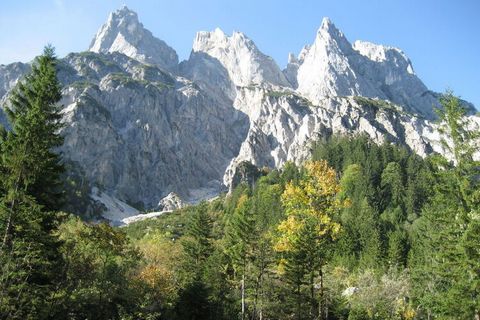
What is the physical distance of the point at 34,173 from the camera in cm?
2936

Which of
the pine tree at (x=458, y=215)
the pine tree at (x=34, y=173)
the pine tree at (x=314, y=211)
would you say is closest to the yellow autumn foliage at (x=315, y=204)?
the pine tree at (x=314, y=211)

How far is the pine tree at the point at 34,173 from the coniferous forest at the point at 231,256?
0.09m

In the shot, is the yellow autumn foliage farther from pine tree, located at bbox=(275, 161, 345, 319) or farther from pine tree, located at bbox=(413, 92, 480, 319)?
pine tree, located at bbox=(413, 92, 480, 319)

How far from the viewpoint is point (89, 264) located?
135 feet

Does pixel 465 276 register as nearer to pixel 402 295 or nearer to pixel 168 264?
pixel 402 295

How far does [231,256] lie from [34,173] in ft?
90.1

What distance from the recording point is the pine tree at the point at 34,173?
27.1 m

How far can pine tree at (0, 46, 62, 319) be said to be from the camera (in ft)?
89.0

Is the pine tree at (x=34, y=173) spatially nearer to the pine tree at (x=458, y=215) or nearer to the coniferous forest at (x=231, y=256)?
the coniferous forest at (x=231, y=256)

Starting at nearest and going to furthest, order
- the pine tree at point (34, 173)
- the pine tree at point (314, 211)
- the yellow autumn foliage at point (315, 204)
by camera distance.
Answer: the pine tree at point (34, 173) < the yellow autumn foliage at point (315, 204) < the pine tree at point (314, 211)

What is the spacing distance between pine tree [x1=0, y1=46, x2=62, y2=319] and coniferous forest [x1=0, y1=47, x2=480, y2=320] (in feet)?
0.31

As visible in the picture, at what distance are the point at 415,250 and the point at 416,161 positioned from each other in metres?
55.5

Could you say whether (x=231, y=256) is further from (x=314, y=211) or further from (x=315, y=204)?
(x=314, y=211)

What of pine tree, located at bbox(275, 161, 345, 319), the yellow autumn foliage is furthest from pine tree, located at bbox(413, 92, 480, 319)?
pine tree, located at bbox(275, 161, 345, 319)
